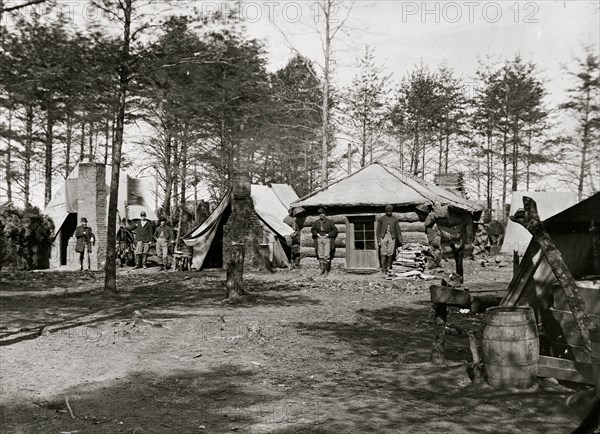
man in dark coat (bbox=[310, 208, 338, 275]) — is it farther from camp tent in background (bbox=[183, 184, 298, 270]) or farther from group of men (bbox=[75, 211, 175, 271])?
group of men (bbox=[75, 211, 175, 271])

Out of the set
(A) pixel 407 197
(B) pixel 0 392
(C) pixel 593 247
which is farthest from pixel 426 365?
(A) pixel 407 197

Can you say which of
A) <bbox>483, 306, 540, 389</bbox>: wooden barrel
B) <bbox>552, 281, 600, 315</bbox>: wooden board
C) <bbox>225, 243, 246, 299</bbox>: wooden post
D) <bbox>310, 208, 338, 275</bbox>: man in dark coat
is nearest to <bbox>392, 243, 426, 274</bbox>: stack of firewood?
<bbox>310, 208, 338, 275</bbox>: man in dark coat

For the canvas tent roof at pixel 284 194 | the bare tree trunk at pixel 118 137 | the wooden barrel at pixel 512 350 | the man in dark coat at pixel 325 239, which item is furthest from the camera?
the canvas tent roof at pixel 284 194

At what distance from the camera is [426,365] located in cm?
663

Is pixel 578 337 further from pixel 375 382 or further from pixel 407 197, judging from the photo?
pixel 407 197

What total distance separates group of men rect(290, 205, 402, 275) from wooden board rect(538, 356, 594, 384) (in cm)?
Answer: 1178

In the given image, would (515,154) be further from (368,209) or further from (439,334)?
(439,334)

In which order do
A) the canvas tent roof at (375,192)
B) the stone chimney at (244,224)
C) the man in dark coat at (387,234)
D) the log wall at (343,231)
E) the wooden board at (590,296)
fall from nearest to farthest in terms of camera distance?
the wooden board at (590,296)
the man in dark coat at (387,234)
the log wall at (343,231)
the canvas tent roof at (375,192)
the stone chimney at (244,224)

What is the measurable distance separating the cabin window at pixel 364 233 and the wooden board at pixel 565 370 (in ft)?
44.5

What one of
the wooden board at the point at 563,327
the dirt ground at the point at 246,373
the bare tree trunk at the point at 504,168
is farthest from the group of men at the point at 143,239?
the bare tree trunk at the point at 504,168

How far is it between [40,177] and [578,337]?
1401 inches

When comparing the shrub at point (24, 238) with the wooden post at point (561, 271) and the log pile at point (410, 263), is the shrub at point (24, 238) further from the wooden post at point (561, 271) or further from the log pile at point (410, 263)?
the wooden post at point (561, 271)

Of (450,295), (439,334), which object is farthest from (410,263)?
(450,295)

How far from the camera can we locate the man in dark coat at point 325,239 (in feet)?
58.8
